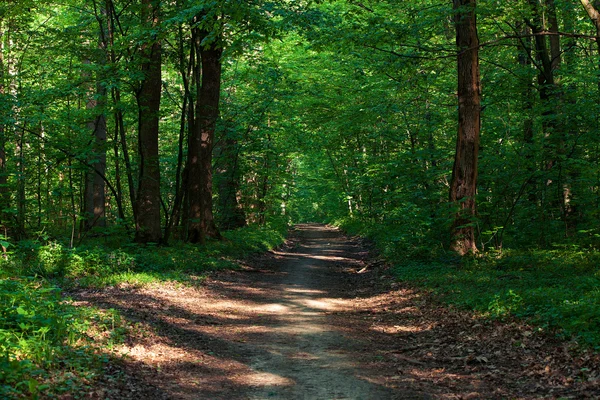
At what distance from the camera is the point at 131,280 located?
Result: 1030 centimetres

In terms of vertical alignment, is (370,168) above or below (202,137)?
below

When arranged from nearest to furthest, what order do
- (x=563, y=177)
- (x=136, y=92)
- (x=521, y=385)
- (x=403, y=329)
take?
(x=521, y=385)
(x=403, y=329)
(x=563, y=177)
(x=136, y=92)

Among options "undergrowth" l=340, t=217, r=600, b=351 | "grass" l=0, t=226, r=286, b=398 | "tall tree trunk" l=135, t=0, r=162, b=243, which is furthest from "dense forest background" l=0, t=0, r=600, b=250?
"grass" l=0, t=226, r=286, b=398

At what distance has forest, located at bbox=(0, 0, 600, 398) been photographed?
21.7 ft

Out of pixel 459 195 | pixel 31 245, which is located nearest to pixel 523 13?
pixel 459 195

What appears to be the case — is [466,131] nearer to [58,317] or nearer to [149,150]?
[149,150]

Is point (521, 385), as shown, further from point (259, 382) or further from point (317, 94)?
point (317, 94)

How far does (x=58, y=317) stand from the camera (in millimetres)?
5668

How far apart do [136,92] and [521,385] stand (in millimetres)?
11688

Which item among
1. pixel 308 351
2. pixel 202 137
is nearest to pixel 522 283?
pixel 308 351

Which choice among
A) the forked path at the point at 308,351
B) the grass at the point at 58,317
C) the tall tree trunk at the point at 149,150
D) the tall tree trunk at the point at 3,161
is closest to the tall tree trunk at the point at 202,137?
the tall tree trunk at the point at 149,150

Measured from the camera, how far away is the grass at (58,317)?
4.35m

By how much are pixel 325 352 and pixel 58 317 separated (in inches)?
135

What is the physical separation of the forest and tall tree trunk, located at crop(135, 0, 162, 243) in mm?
44
